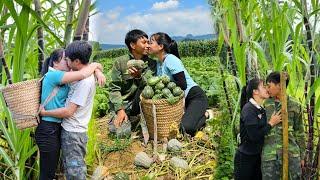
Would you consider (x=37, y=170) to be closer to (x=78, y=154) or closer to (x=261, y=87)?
(x=78, y=154)

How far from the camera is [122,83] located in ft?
12.5

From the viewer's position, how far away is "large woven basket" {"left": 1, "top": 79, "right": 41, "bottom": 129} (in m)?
2.21

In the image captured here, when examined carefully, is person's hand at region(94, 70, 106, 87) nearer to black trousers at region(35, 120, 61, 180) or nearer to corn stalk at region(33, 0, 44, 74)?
black trousers at region(35, 120, 61, 180)

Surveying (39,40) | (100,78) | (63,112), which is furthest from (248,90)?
(39,40)

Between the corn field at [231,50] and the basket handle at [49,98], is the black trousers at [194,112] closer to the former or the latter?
the corn field at [231,50]

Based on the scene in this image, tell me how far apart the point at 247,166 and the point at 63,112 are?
0.95m

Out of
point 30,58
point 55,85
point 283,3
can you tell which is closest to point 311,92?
point 283,3

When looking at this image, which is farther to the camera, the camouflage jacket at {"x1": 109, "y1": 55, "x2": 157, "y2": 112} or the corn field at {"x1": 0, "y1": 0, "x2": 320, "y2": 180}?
the camouflage jacket at {"x1": 109, "y1": 55, "x2": 157, "y2": 112}

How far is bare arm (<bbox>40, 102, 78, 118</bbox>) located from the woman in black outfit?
2.74 feet

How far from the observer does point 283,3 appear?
2027 millimetres

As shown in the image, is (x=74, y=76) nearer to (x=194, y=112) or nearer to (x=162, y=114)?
(x=162, y=114)

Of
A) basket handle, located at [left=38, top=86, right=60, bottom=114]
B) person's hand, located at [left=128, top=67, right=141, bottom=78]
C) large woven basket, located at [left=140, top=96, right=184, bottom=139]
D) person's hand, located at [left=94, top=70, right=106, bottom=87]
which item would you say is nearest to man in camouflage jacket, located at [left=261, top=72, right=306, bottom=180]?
person's hand, located at [left=94, top=70, right=106, bottom=87]

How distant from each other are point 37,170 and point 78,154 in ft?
1.50

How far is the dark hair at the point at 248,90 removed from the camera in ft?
6.61
